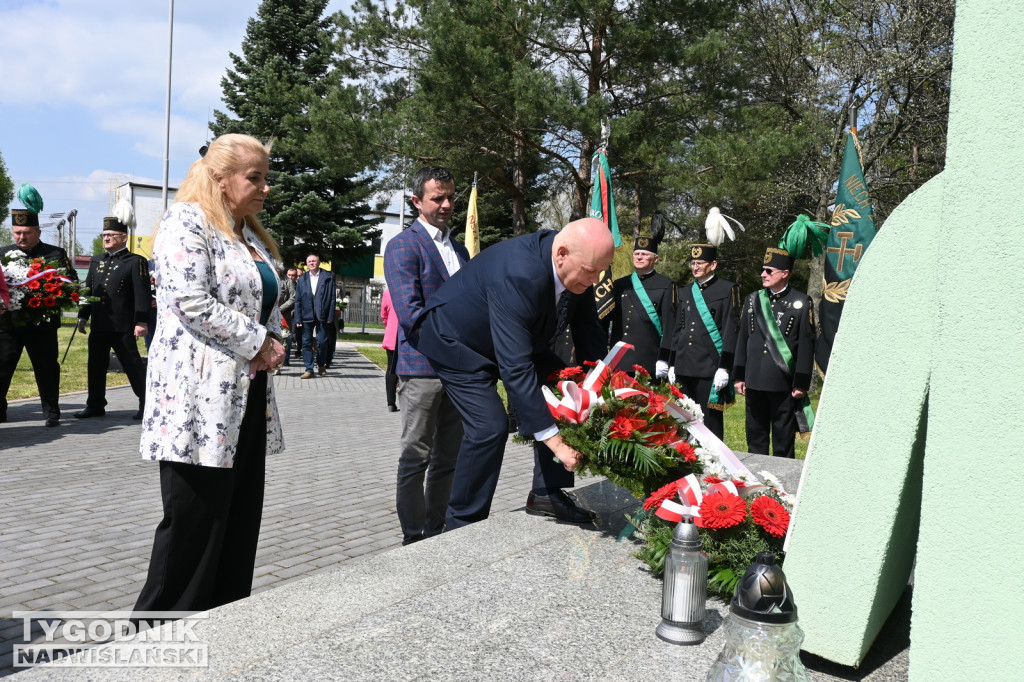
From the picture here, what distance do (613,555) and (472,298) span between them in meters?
1.33

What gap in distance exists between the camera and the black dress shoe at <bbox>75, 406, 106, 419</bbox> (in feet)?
30.3

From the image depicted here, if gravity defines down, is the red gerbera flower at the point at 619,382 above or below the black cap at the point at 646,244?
below

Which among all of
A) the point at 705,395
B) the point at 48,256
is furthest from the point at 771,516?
the point at 48,256

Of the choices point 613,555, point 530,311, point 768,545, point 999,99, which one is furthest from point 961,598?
point 530,311

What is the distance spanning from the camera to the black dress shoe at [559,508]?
4.05 meters

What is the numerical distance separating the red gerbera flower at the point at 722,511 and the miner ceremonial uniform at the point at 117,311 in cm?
734

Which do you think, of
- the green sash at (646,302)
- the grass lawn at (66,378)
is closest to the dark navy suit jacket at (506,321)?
the green sash at (646,302)

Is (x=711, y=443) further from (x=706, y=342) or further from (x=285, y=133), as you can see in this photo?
(x=285, y=133)

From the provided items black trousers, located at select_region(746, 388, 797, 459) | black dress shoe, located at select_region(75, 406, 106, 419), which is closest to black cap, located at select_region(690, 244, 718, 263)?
black trousers, located at select_region(746, 388, 797, 459)

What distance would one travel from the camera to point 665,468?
11.8 ft

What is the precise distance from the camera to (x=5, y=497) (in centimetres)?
561

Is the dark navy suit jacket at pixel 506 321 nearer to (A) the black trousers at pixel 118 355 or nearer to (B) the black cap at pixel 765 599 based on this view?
(B) the black cap at pixel 765 599

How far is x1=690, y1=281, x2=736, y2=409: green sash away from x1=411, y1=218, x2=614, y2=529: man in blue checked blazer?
3.44 metres

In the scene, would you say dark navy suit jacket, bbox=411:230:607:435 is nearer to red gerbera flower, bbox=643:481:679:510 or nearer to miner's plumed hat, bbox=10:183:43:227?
red gerbera flower, bbox=643:481:679:510
